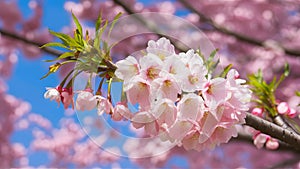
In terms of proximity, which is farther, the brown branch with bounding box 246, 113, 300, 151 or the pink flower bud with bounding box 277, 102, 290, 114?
the pink flower bud with bounding box 277, 102, 290, 114

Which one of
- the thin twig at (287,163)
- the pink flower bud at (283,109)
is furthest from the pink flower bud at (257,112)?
the thin twig at (287,163)

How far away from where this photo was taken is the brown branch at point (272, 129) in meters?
1.29

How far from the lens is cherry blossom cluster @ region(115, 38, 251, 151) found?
1140 mm

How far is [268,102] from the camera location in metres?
1.76

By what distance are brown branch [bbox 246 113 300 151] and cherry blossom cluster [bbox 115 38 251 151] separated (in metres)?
0.08

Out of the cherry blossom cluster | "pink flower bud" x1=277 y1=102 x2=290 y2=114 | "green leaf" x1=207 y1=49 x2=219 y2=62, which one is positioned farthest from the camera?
"pink flower bud" x1=277 y1=102 x2=290 y2=114

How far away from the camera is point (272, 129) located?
4.31 ft

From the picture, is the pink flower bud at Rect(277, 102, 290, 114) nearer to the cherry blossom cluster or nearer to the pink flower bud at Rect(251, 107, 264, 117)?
the pink flower bud at Rect(251, 107, 264, 117)

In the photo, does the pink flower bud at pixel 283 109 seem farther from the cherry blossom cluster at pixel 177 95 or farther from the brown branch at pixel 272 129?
the cherry blossom cluster at pixel 177 95

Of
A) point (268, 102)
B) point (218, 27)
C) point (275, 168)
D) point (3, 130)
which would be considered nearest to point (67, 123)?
point (3, 130)

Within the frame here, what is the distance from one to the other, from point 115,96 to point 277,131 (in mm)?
483

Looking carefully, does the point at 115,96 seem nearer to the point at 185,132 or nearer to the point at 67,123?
the point at 185,132

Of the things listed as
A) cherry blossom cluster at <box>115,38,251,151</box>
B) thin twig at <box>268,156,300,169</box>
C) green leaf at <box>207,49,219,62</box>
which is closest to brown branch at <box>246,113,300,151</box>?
cherry blossom cluster at <box>115,38,251,151</box>

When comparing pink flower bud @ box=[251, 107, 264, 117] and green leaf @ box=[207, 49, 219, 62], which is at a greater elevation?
green leaf @ box=[207, 49, 219, 62]
